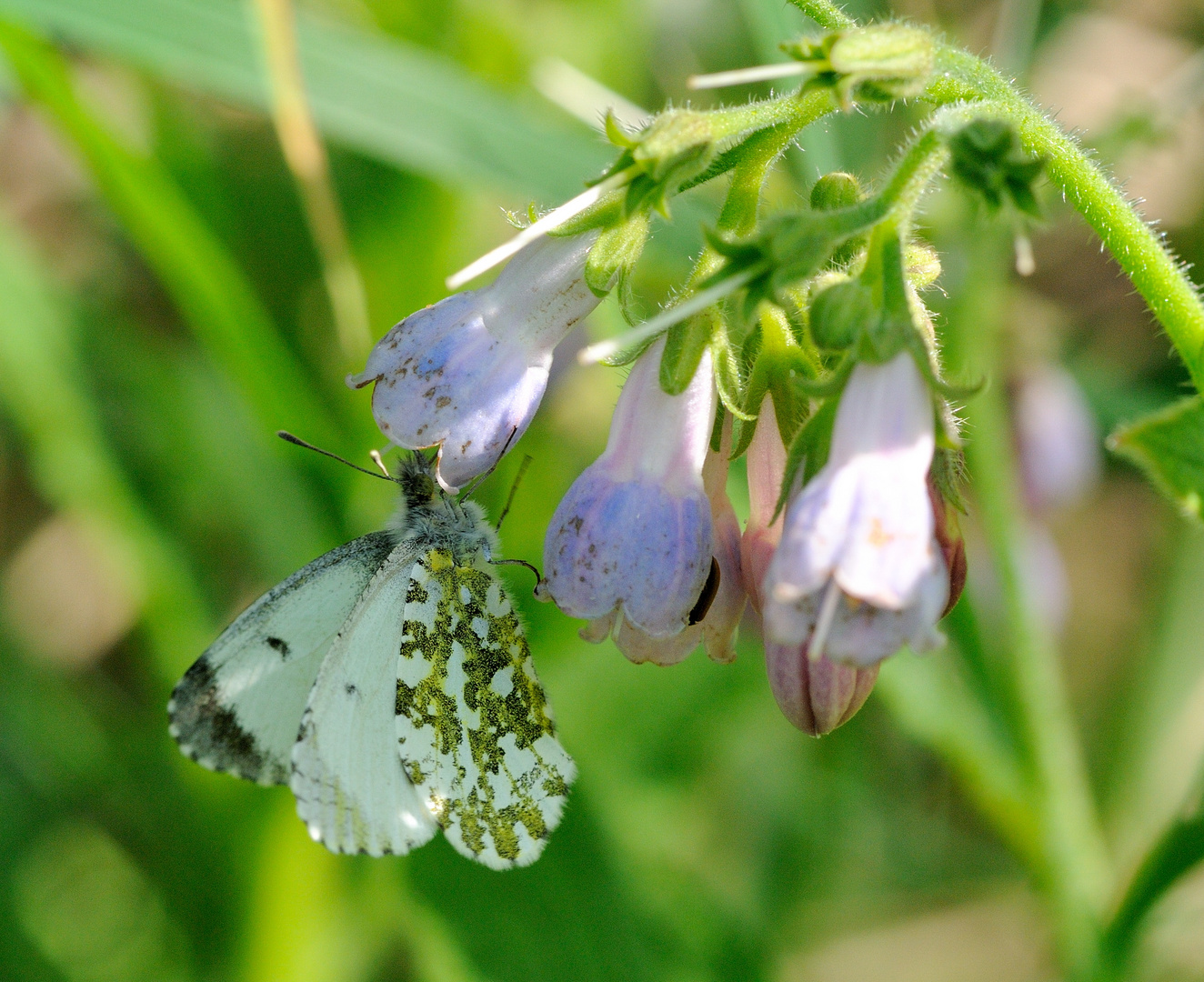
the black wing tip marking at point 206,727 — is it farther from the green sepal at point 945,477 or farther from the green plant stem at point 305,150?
the green sepal at point 945,477

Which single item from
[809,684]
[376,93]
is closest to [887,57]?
[809,684]

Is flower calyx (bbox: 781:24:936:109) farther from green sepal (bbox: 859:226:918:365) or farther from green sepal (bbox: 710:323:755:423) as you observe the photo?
green sepal (bbox: 710:323:755:423)

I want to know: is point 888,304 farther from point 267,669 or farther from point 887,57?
point 267,669

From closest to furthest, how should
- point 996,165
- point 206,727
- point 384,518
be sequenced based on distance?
point 996,165 < point 206,727 < point 384,518

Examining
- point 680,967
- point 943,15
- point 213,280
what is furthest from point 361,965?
point 943,15

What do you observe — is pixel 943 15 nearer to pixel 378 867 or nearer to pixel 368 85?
pixel 368 85

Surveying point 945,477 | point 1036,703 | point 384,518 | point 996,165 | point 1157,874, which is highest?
point 384,518
